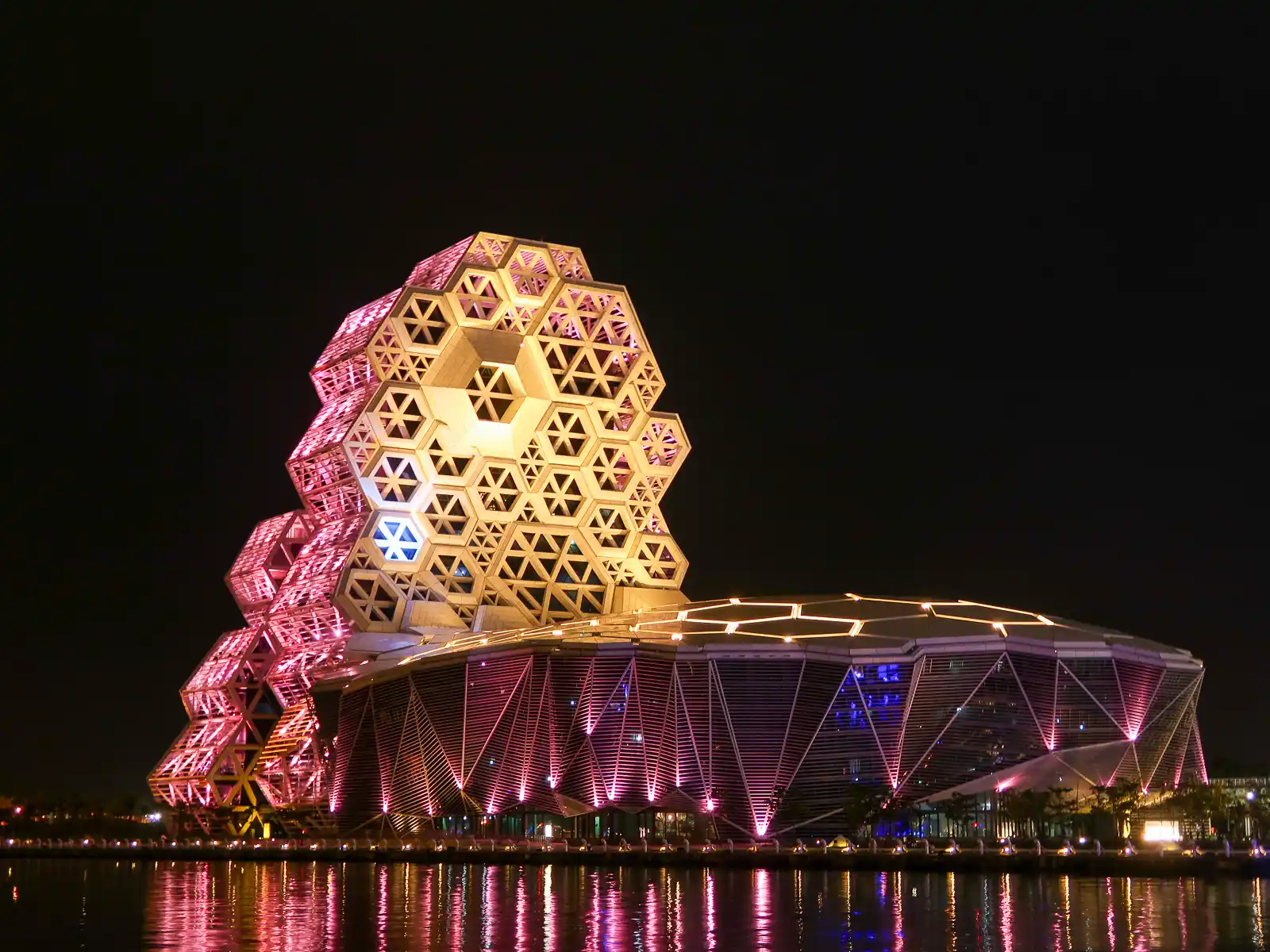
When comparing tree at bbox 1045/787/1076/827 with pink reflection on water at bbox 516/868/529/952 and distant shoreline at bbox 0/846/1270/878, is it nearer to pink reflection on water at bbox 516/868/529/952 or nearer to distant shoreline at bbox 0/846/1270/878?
distant shoreline at bbox 0/846/1270/878

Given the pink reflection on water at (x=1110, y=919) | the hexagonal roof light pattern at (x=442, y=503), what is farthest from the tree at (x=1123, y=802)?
the hexagonal roof light pattern at (x=442, y=503)

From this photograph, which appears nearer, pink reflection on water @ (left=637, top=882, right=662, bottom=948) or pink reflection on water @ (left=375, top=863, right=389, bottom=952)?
pink reflection on water @ (left=637, top=882, right=662, bottom=948)

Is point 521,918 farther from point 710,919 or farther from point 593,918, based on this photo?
point 710,919

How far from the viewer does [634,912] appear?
5356 centimetres

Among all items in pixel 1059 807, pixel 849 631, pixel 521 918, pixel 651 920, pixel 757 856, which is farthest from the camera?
pixel 849 631

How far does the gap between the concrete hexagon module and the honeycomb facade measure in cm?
14

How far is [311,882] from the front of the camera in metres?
73.2

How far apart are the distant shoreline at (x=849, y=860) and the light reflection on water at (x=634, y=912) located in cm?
171

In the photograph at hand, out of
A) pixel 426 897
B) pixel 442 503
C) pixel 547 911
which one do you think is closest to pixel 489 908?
pixel 547 911

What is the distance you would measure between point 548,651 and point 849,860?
20.1 metres

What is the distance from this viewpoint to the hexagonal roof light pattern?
114 metres

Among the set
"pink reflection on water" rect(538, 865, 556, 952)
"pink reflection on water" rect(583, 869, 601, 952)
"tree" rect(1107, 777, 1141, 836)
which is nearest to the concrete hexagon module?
"tree" rect(1107, 777, 1141, 836)

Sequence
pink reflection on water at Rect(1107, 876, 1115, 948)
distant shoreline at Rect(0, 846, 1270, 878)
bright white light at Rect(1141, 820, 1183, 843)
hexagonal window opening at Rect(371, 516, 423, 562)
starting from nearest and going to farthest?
pink reflection on water at Rect(1107, 876, 1115, 948) → distant shoreline at Rect(0, 846, 1270, 878) → bright white light at Rect(1141, 820, 1183, 843) → hexagonal window opening at Rect(371, 516, 423, 562)

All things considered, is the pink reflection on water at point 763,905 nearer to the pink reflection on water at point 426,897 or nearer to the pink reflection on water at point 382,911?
the pink reflection on water at point 426,897
